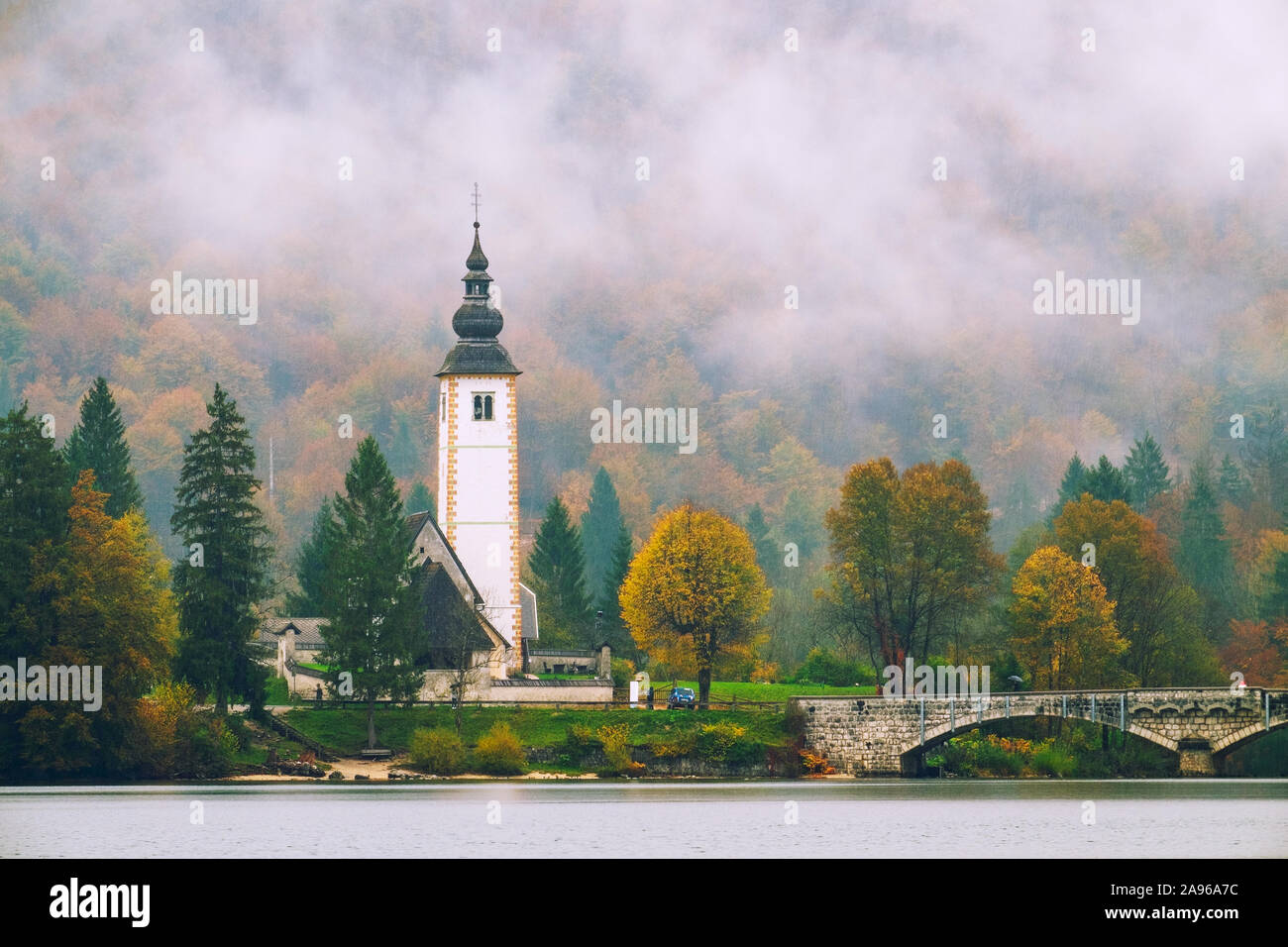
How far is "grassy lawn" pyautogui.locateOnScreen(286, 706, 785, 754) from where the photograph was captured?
88438 mm

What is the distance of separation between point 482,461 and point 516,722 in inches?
701

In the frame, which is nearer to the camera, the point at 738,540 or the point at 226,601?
the point at 226,601

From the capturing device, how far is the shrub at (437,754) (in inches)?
3366

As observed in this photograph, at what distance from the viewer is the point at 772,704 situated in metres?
95.4

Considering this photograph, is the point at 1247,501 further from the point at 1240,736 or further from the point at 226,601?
the point at 226,601

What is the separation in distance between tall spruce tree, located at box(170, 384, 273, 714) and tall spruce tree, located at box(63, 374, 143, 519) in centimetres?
1513

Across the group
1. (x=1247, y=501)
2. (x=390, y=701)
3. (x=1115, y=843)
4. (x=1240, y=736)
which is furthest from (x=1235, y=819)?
(x=1247, y=501)

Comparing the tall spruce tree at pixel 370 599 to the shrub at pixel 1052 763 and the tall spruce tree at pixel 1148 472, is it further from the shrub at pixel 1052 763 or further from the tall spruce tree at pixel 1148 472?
the tall spruce tree at pixel 1148 472

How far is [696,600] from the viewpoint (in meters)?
97.8

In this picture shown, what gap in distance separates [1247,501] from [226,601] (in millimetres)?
96382

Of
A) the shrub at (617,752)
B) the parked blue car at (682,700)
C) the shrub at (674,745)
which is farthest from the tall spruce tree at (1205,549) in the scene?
the shrub at (617,752)

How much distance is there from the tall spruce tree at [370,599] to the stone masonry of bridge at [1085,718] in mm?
18728

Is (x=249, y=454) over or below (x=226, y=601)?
over

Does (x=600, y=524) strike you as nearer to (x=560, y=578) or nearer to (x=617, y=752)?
(x=560, y=578)
